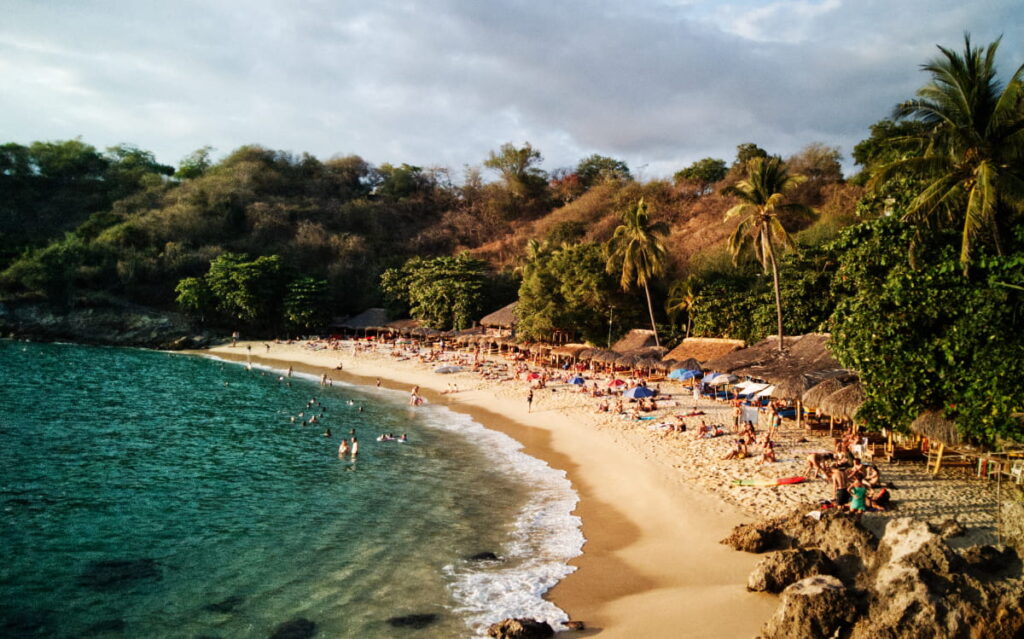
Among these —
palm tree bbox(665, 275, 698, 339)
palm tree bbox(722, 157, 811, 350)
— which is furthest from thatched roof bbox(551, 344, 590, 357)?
palm tree bbox(722, 157, 811, 350)

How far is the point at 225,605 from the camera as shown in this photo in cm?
989

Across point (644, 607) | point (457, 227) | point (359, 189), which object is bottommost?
point (644, 607)

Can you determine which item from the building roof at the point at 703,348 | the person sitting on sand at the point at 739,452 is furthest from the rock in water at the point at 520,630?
Result: the building roof at the point at 703,348

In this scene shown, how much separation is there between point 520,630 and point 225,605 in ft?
16.9

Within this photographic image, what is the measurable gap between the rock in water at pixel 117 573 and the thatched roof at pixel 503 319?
3085cm

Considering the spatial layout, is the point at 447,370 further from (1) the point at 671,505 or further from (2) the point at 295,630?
(2) the point at 295,630

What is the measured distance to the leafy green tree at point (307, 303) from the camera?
2034 inches

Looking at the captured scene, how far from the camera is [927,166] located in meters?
12.7

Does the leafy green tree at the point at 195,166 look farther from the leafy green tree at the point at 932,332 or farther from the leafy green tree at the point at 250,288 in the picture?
the leafy green tree at the point at 932,332

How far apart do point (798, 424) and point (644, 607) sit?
43.5 feet

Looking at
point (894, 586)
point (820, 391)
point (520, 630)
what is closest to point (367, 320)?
point (820, 391)

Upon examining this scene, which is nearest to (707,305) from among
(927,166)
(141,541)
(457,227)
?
(927,166)

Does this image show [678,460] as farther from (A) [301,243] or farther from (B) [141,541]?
(A) [301,243]

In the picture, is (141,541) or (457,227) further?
(457,227)
